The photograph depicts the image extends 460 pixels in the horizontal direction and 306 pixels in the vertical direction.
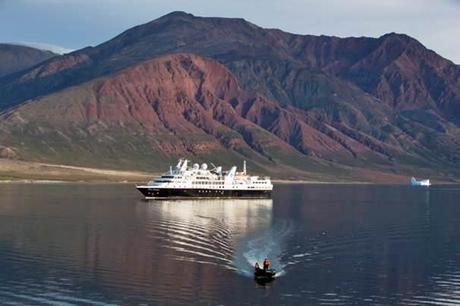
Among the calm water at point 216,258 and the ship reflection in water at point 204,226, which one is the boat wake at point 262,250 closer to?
the calm water at point 216,258

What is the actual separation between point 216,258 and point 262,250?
1131cm

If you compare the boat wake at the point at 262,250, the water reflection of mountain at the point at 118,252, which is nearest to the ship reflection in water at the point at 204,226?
the water reflection of mountain at the point at 118,252

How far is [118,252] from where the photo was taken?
98875 millimetres

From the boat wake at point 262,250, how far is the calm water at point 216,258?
0.52ft

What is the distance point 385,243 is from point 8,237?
57.3 metres

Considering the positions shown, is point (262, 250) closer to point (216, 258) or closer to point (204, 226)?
point (216, 258)

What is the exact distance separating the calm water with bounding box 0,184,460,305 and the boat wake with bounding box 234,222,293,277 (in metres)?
0.16

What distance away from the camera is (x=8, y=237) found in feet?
363

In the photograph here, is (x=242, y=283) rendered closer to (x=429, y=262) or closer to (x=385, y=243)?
(x=429, y=262)

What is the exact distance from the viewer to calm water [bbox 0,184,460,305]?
247 feet

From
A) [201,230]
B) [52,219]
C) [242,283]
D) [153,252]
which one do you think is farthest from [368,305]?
[52,219]

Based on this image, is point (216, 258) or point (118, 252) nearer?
point (216, 258)

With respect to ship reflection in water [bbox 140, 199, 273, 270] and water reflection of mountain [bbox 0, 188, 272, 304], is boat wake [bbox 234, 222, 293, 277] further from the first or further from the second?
water reflection of mountain [bbox 0, 188, 272, 304]

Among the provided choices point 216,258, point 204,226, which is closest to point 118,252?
point 216,258
